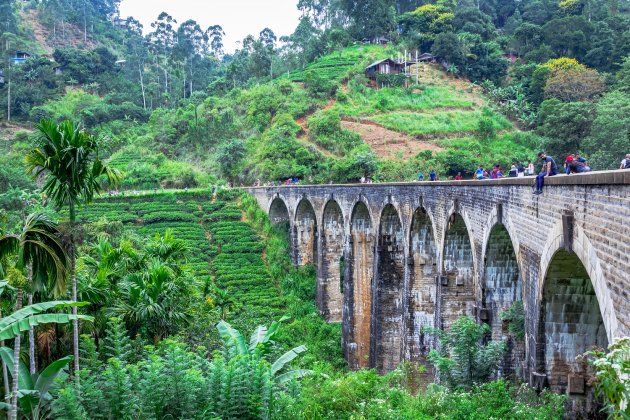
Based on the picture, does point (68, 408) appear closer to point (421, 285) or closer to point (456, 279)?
point (456, 279)

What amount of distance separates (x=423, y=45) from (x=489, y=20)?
33.0 feet

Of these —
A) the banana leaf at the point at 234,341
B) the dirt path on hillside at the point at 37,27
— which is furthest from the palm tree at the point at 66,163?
the dirt path on hillside at the point at 37,27

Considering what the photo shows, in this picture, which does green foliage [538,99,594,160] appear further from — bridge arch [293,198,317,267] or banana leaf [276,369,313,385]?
banana leaf [276,369,313,385]

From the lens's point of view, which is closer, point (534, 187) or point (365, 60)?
point (534, 187)

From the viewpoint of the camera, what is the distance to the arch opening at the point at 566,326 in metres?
10.8

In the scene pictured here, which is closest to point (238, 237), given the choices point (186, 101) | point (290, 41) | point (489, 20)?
point (186, 101)

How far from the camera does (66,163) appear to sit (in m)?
10.9

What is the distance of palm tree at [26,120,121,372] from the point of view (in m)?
10.8

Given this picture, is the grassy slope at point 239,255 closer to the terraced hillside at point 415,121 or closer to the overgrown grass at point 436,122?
the terraced hillside at point 415,121

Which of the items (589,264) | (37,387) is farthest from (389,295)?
(37,387)

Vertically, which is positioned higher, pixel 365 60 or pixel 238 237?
pixel 365 60

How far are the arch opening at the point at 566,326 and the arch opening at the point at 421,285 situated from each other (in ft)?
30.9

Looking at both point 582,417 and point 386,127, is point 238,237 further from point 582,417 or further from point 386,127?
point 582,417

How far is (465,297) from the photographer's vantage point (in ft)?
59.4
